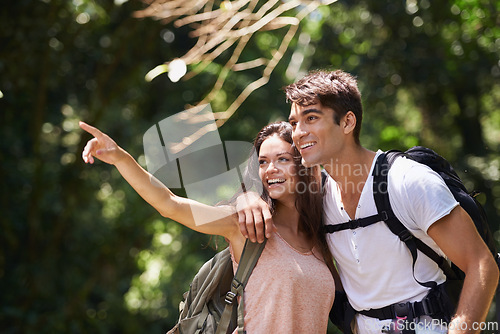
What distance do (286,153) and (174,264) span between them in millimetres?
5512

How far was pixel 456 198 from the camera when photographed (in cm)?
225

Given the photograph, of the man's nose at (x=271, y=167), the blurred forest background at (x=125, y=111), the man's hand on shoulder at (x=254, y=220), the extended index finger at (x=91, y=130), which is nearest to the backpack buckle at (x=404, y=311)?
the man's hand on shoulder at (x=254, y=220)

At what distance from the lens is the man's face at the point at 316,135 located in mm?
2541

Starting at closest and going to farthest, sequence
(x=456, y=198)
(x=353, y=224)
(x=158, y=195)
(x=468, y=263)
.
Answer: (x=468, y=263) < (x=456, y=198) < (x=158, y=195) < (x=353, y=224)

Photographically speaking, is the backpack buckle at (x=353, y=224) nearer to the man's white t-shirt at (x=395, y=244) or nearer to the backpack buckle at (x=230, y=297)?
the man's white t-shirt at (x=395, y=244)

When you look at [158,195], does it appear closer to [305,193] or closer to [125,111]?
[305,193]

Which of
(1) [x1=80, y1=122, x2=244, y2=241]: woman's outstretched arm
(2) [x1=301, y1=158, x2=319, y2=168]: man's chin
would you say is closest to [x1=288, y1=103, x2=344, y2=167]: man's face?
(2) [x1=301, y1=158, x2=319, y2=168]: man's chin

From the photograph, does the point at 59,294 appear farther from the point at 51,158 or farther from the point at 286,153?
the point at 286,153

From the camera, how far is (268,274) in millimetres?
2482

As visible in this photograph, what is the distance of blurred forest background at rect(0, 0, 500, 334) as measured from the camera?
6.58m

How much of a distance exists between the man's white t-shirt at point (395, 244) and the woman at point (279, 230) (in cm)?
16

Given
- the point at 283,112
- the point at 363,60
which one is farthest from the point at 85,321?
the point at 363,60

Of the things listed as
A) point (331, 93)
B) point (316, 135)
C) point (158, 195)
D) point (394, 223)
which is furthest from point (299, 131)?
point (158, 195)

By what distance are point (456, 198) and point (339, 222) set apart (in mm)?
532
